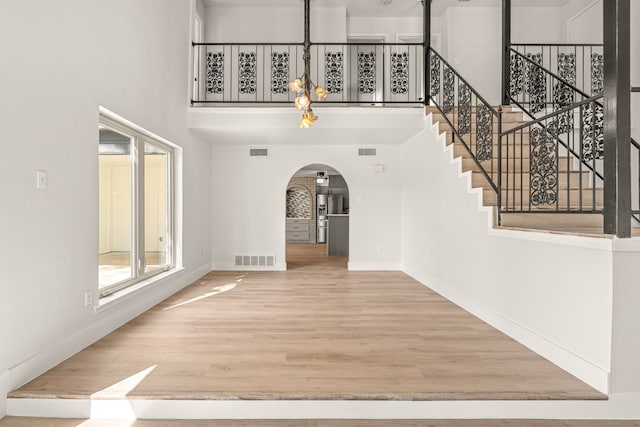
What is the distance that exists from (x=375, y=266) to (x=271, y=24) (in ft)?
18.4

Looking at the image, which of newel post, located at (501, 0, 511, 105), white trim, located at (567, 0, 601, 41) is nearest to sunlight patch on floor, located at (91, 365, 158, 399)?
newel post, located at (501, 0, 511, 105)

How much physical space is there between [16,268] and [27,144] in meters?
0.86

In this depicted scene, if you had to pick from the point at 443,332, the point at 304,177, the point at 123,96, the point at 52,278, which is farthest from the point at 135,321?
the point at 304,177

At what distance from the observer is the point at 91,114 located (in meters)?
3.12

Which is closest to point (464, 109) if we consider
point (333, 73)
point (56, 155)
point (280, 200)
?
point (333, 73)

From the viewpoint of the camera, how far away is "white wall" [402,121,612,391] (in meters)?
2.47

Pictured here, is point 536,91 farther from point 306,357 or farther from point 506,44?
point 306,357

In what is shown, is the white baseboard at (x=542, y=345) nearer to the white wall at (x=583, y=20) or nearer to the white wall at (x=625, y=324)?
the white wall at (x=625, y=324)

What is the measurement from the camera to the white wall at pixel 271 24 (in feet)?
24.3

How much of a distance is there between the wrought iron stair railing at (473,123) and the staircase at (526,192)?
0.03 metres

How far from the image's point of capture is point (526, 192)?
4230 mm

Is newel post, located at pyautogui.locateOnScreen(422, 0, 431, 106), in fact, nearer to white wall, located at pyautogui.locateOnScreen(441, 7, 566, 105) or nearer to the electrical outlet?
white wall, located at pyautogui.locateOnScreen(441, 7, 566, 105)

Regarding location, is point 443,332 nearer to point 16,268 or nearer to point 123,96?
point 16,268

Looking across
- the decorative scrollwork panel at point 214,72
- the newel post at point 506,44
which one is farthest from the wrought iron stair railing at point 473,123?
the decorative scrollwork panel at point 214,72
